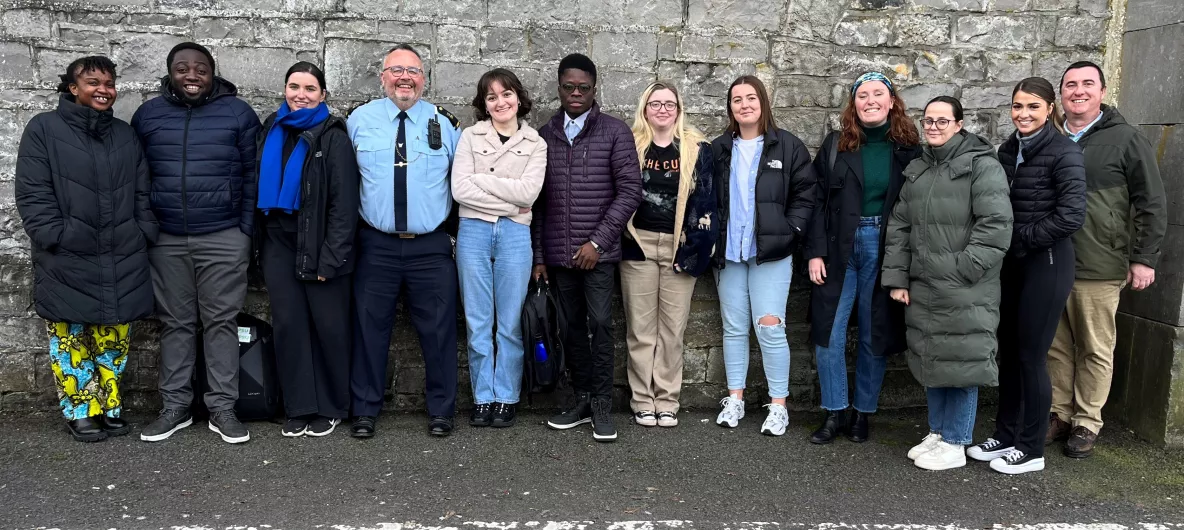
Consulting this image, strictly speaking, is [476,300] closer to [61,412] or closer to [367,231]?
[367,231]

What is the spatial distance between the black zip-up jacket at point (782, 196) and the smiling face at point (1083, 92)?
1.34m

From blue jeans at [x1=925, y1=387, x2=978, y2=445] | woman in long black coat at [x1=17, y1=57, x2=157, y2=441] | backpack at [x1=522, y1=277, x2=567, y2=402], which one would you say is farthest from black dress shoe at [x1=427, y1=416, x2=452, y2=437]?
blue jeans at [x1=925, y1=387, x2=978, y2=445]

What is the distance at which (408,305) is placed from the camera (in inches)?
194

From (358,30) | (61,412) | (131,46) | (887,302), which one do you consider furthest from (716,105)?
(61,412)

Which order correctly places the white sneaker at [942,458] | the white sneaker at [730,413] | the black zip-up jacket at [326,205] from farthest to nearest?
1. the white sneaker at [730,413]
2. the black zip-up jacket at [326,205]
3. the white sneaker at [942,458]

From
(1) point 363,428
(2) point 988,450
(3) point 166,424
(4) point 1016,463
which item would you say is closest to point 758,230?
(2) point 988,450

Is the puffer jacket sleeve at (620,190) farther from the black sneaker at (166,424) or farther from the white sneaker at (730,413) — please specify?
the black sneaker at (166,424)

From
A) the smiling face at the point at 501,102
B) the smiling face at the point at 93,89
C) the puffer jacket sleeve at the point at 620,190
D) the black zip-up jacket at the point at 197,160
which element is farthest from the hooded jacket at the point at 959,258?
the smiling face at the point at 93,89

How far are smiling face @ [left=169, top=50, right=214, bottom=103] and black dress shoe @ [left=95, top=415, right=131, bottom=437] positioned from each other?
5.70 feet

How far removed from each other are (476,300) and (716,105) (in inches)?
72.7

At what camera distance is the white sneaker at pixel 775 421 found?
4.89 m

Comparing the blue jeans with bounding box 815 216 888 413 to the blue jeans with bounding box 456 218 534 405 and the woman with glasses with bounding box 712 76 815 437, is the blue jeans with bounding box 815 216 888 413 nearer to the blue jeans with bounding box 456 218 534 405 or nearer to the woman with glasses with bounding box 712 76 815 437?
the woman with glasses with bounding box 712 76 815 437

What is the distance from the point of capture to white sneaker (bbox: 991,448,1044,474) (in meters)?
4.28

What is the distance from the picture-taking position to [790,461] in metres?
4.46
